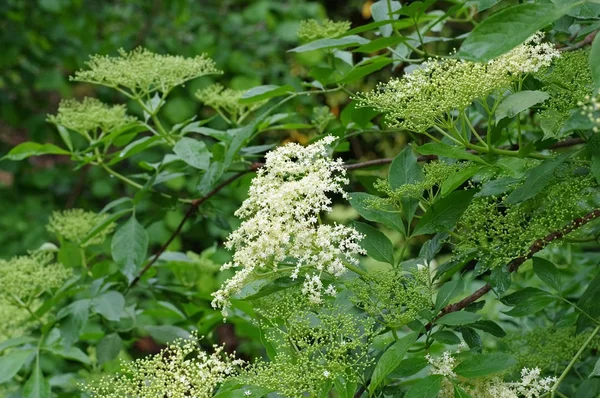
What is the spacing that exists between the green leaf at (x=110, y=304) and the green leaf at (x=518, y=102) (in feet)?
2.35

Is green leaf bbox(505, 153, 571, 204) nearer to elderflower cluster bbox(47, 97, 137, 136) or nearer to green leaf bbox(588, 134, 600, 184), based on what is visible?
green leaf bbox(588, 134, 600, 184)

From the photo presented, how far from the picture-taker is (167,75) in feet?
4.17

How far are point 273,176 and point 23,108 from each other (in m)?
3.19

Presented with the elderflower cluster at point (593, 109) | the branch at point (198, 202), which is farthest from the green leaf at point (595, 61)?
the branch at point (198, 202)

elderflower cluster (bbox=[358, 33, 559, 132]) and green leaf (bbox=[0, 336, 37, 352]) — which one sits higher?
elderflower cluster (bbox=[358, 33, 559, 132])

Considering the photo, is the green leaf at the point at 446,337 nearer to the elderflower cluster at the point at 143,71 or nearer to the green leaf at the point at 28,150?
the elderflower cluster at the point at 143,71

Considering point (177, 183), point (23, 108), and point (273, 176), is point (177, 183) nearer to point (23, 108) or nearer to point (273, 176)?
point (23, 108)

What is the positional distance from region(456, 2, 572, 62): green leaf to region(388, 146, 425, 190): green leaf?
0.28 metres

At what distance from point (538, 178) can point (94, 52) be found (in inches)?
117

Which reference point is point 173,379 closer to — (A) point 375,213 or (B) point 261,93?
(A) point 375,213

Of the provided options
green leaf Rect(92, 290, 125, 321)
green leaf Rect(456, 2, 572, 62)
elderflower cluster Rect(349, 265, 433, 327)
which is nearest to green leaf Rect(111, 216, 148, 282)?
green leaf Rect(92, 290, 125, 321)

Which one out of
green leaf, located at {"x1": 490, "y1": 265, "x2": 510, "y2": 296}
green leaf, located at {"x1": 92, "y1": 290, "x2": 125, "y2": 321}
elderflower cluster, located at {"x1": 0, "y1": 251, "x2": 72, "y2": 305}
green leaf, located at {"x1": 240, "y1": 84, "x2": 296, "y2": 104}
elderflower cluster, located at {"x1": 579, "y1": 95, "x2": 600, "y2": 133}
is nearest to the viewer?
elderflower cluster, located at {"x1": 579, "y1": 95, "x2": 600, "y2": 133}

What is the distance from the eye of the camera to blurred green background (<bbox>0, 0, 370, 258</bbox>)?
11.6ft

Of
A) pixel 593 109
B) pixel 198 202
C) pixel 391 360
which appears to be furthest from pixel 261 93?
pixel 593 109
